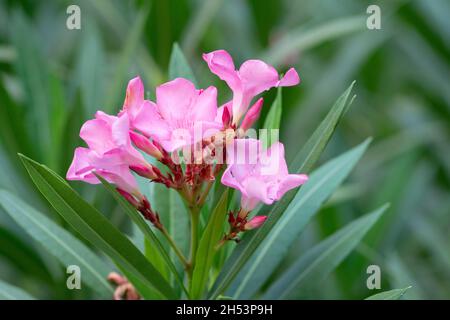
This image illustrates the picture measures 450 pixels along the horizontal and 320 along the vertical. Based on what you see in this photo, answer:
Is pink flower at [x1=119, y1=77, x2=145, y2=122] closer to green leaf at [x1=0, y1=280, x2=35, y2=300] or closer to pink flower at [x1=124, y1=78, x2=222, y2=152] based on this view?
pink flower at [x1=124, y1=78, x2=222, y2=152]

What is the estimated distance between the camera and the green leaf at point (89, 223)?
70 cm

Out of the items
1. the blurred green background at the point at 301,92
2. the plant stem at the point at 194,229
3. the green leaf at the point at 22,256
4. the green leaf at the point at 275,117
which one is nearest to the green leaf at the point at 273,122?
the green leaf at the point at 275,117

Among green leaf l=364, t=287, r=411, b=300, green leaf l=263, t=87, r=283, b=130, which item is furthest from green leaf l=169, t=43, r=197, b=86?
green leaf l=364, t=287, r=411, b=300

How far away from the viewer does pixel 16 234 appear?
1.33 meters

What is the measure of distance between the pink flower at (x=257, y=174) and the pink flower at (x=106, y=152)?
0.10m

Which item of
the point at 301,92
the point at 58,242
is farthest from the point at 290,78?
the point at 301,92

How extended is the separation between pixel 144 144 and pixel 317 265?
1.04 ft

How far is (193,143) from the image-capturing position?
Result: 68cm

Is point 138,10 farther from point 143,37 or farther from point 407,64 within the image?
point 407,64

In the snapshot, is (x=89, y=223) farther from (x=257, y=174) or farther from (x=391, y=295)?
(x=391, y=295)

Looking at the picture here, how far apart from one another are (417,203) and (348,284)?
0.54 metres

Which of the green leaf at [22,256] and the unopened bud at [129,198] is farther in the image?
the green leaf at [22,256]

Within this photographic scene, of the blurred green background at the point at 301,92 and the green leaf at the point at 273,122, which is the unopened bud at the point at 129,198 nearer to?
the green leaf at the point at 273,122

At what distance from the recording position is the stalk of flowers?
2.21 feet
